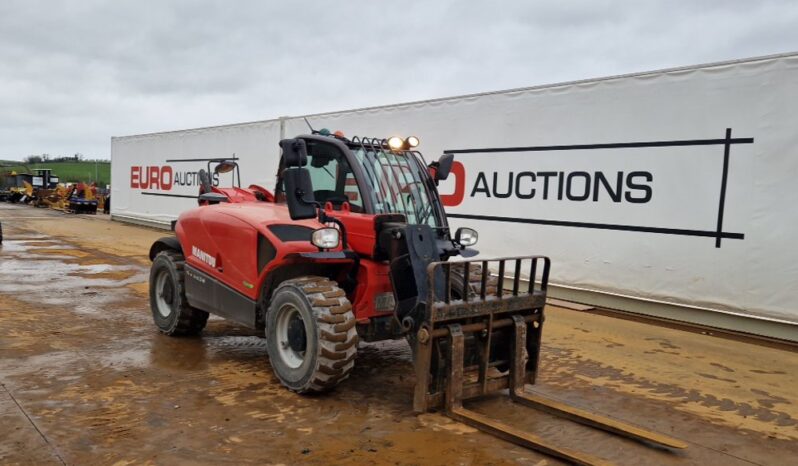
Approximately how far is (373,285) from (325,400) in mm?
967

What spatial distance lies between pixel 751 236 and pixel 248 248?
6.05 meters

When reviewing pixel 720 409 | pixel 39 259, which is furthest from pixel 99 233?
pixel 720 409

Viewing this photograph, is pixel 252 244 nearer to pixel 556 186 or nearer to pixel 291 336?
pixel 291 336

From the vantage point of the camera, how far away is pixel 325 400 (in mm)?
4844

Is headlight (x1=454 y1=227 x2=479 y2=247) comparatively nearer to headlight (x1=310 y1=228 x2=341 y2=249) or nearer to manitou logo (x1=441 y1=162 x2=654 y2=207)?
headlight (x1=310 y1=228 x2=341 y2=249)

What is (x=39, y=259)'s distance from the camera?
1298 centimetres

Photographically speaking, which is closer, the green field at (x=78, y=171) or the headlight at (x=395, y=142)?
the headlight at (x=395, y=142)

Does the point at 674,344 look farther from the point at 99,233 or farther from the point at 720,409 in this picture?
the point at 99,233

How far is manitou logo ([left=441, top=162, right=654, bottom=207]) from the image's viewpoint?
8.70m

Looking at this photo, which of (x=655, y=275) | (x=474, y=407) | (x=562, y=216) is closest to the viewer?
(x=474, y=407)

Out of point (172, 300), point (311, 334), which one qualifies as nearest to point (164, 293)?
point (172, 300)

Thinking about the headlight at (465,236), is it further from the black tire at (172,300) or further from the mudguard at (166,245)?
the mudguard at (166,245)

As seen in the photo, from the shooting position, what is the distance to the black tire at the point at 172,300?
662 centimetres

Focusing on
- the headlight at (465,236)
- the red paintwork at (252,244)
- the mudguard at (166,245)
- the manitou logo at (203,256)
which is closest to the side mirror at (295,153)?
the red paintwork at (252,244)
